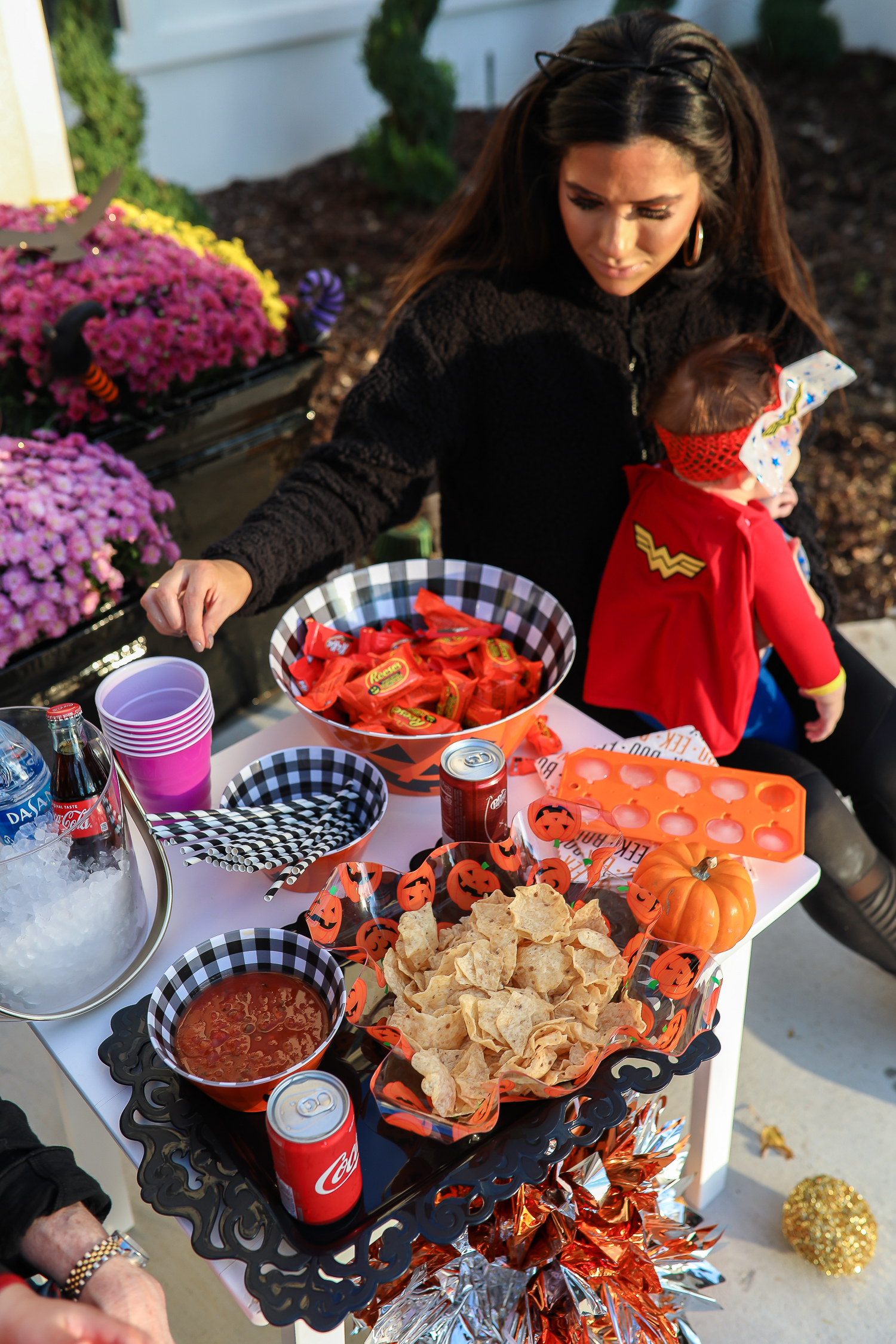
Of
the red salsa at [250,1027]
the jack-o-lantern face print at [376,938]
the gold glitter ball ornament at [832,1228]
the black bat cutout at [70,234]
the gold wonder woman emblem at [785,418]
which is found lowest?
the gold glitter ball ornament at [832,1228]

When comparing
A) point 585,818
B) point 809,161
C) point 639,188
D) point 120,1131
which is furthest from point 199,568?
point 809,161

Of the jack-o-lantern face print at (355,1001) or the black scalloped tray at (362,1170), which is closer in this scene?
the black scalloped tray at (362,1170)

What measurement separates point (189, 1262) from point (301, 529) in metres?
1.29

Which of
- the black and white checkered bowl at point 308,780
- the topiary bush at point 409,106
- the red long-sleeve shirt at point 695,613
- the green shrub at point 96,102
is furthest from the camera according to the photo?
the topiary bush at point 409,106

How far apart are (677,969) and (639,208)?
1237 mm

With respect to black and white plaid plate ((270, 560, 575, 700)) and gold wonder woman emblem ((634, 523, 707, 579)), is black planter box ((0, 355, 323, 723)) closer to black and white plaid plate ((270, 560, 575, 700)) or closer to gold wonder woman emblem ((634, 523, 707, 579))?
black and white plaid plate ((270, 560, 575, 700))

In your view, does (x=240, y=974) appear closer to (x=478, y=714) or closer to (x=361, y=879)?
(x=361, y=879)

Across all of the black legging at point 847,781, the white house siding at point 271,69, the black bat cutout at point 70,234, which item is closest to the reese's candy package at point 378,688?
the black legging at point 847,781

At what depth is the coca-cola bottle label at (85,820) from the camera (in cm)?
117

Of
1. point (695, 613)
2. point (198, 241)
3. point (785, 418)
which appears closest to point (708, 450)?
point (785, 418)

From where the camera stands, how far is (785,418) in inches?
64.3

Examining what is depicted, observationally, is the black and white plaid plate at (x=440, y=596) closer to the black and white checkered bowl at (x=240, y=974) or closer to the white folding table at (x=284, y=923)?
the white folding table at (x=284, y=923)

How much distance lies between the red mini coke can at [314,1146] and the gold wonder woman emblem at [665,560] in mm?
1106

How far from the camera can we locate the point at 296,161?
6.52 m
